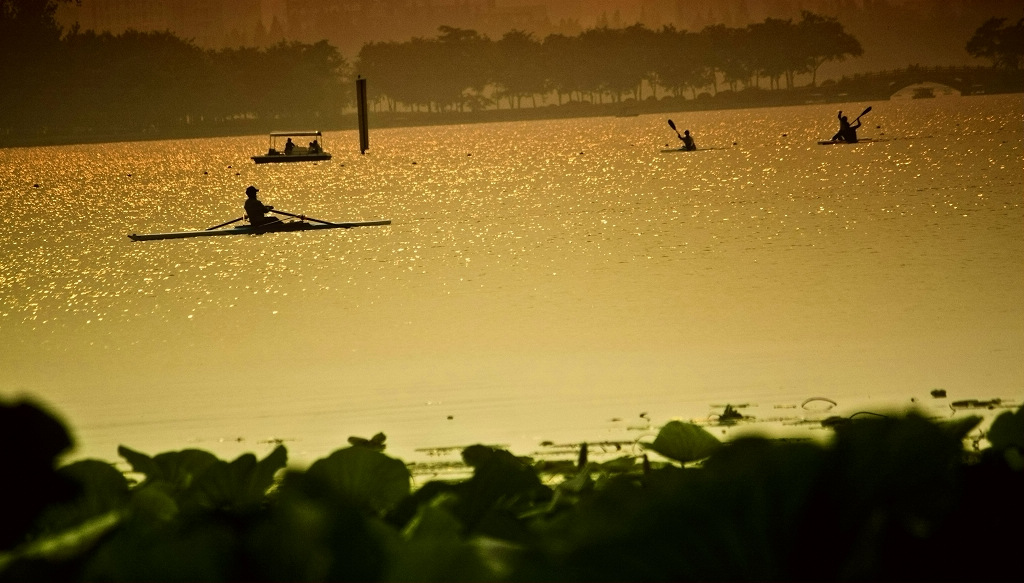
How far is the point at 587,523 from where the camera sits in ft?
3.29

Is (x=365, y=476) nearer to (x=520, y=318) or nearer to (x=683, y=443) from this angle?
(x=683, y=443)

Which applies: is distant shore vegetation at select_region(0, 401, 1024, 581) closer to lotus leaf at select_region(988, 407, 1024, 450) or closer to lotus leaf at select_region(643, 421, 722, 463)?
lotus leaf at select_region(988, 407, 1024, 450)

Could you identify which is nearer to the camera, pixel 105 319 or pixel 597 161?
pixel 105 319

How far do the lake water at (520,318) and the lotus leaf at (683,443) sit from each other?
0.39 metres

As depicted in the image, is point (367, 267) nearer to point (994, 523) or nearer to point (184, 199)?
point (994, 523)

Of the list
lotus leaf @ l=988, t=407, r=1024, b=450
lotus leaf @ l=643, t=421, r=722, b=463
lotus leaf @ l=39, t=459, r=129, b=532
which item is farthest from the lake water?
lotus leaf @ l=643, t=421, r=722, b=463

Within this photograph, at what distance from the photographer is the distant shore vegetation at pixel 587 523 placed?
3.19 feet

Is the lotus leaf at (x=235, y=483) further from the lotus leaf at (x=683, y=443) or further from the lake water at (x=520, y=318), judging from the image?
the lotus leaf at (x=683, y=443)

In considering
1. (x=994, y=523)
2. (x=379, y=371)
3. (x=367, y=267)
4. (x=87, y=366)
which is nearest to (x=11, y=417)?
(x=994, y=523)

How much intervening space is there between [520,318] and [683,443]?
685 inches

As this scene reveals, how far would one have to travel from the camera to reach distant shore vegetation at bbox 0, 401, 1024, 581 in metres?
0.97

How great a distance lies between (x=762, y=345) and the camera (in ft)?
50.5

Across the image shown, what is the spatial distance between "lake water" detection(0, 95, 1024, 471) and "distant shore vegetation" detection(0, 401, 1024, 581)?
0.39ft

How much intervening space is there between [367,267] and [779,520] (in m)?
27.0
